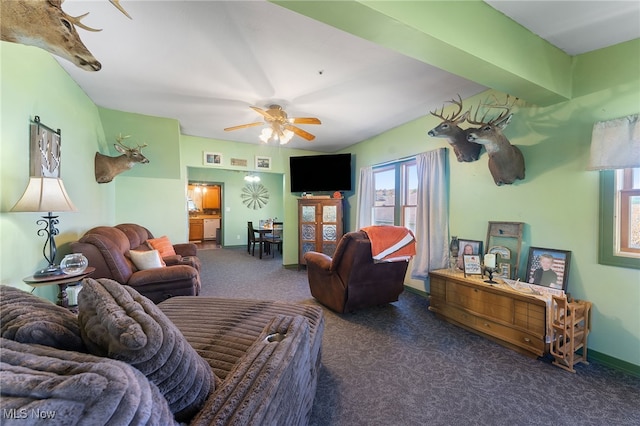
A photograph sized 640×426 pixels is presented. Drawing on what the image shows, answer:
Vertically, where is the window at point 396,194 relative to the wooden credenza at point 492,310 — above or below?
above

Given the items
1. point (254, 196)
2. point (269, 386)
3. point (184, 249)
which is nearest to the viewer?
point (269, 386)

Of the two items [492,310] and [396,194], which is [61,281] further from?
[396,194]

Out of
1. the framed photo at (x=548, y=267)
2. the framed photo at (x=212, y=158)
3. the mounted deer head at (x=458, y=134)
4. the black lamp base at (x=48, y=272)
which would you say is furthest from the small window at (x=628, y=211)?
the framed photo at (x=212, y=158)

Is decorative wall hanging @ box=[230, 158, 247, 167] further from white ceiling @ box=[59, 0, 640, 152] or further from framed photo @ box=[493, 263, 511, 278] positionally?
framed photo @ box=[493, 263, 511, 278]

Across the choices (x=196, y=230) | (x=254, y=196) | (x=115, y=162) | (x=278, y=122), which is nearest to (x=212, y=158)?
(x=115, y=162)

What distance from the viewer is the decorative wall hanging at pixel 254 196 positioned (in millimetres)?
8398

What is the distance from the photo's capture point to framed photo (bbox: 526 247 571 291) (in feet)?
7.38

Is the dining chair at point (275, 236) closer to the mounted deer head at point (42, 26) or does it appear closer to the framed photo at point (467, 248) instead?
the framed photo at point (467, 248)

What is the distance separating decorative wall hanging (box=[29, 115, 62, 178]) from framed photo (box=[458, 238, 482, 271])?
13.8ft

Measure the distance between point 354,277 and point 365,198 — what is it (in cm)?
230

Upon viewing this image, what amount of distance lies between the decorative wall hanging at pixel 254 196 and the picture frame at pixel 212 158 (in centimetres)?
345

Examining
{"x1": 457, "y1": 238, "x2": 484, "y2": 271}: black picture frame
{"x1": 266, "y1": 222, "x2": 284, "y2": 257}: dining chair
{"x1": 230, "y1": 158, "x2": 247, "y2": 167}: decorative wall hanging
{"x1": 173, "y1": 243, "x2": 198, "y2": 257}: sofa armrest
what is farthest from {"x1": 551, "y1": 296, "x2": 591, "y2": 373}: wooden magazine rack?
{"x1": 266, "y1": 222, "x2": 284, "y2": 257}: dining chair

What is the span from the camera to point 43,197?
1.79 meters

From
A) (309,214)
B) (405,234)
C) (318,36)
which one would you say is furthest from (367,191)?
(318,36)
